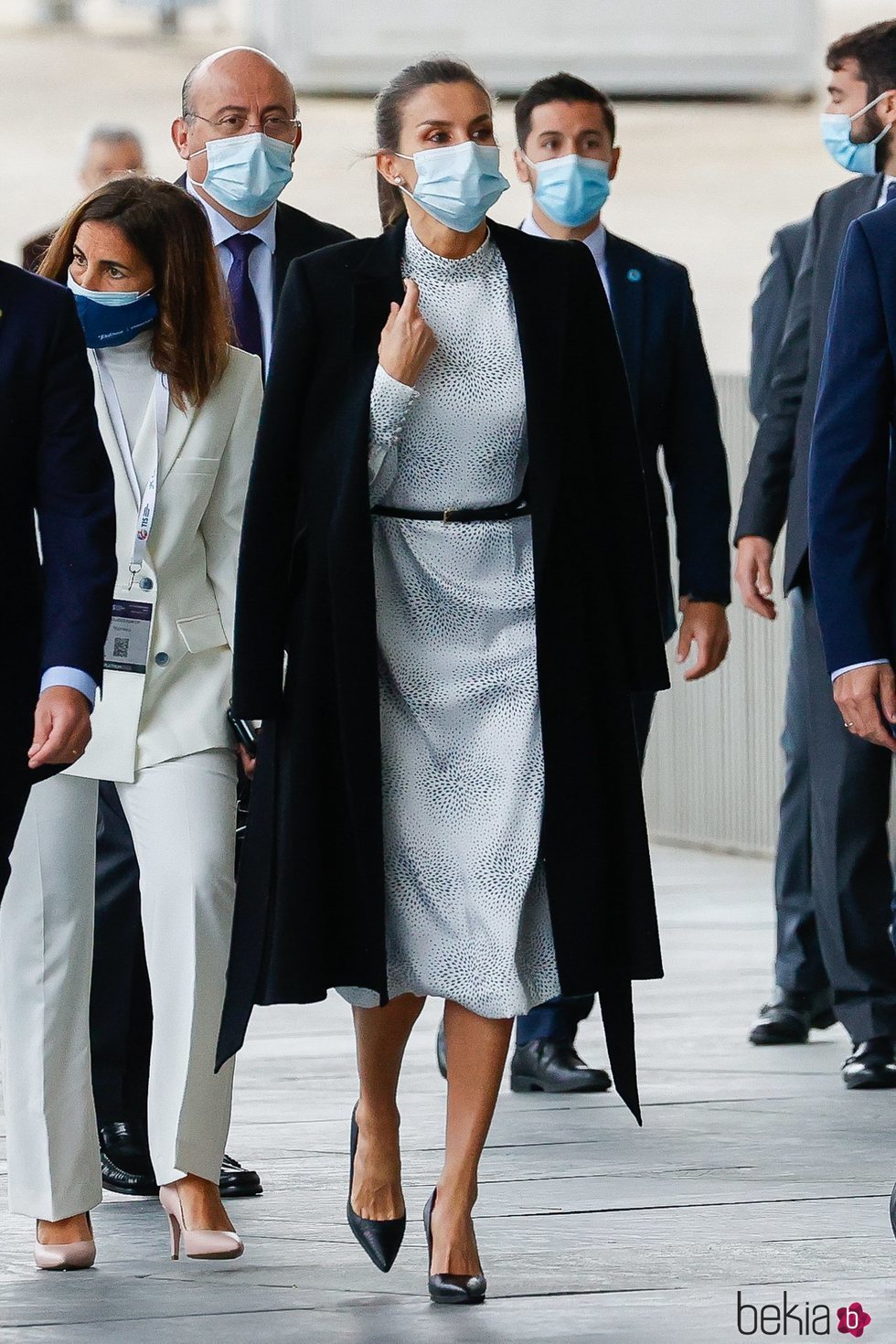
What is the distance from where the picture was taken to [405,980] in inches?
134

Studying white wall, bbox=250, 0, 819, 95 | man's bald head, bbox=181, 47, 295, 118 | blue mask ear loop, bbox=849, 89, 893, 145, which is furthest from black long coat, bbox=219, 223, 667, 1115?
white wall, bbox=250, 0, 819, 95

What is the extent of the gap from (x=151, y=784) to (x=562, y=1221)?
2.93 feet

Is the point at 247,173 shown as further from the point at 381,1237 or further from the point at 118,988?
the point at 381,1237

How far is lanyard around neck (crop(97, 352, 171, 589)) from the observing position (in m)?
3.66

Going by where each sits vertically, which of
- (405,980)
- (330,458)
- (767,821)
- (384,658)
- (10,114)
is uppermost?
(10,114)

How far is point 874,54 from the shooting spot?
4.83 m

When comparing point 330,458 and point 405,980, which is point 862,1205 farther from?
point 330,458

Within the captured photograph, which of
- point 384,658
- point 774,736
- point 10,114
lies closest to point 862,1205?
point 384,658

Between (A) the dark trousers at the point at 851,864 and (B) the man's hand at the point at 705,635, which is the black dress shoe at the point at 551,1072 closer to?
(A) the dark trousers at the point at 851,864

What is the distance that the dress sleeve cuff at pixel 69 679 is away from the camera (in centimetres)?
317

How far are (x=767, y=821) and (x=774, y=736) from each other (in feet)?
0.90

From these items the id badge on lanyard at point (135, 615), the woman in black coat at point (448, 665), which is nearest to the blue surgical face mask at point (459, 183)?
the woman in black coat at point (448, 665)

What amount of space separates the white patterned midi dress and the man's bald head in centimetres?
97

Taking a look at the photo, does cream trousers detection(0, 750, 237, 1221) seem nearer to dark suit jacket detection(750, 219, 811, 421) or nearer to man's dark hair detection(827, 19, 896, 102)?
dark suit jacket detection(750, 219, 811, 421)
